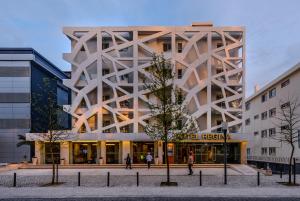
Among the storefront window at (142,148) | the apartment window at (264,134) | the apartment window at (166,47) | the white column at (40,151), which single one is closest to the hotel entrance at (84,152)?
the white column at (40,151)

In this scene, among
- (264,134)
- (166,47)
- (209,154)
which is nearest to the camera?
(209,154)

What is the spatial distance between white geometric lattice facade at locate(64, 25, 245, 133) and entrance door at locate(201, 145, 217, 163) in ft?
7.25

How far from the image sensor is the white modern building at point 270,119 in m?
37.7

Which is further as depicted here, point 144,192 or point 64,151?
point 64,151

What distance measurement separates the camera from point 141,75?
3747cm

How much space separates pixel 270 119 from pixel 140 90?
70.9 ft

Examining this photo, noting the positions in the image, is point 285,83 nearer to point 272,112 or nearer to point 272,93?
point 272,93

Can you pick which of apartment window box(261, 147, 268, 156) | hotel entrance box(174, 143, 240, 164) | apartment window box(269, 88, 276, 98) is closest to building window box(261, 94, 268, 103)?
apartment window box(269, 88, 276, 98)

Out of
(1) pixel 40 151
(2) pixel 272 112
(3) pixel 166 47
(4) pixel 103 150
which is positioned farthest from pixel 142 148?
(2) pixel 272 112

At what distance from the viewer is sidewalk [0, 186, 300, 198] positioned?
14336 millimetres

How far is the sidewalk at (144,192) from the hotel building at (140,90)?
1908 centimetres

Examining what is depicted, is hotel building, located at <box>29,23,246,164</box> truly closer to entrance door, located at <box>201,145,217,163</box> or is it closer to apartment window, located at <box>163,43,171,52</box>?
entrance door, located at <box>201,145,217,163</box>

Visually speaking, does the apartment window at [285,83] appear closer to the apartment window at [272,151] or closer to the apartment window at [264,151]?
the apartment window at [272,151]

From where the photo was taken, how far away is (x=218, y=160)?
36250 millimetres
